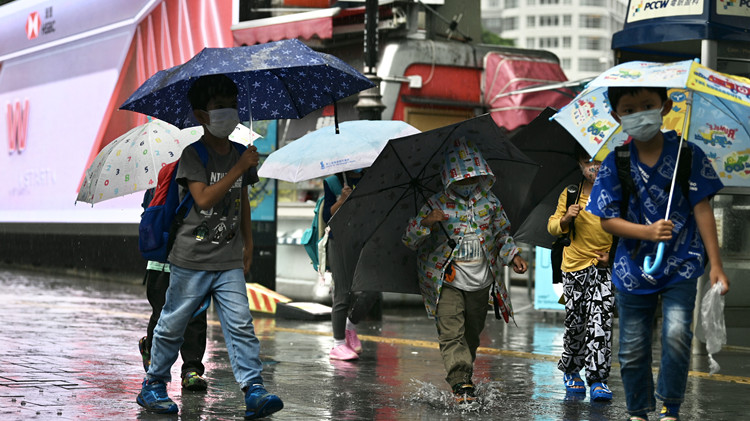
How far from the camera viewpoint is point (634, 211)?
215 inches

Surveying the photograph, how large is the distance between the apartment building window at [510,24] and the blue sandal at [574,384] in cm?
13346

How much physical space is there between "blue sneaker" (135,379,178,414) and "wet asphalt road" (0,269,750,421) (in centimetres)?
7

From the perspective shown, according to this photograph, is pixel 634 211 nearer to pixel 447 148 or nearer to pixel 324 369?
pixel 447 148

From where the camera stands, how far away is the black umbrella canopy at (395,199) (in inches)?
278

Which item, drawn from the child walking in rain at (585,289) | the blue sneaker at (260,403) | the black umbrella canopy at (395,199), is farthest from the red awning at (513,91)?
the blue sneaker at (260,403)

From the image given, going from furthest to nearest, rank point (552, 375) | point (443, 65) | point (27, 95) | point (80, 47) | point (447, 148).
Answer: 1. point (27, 95)
2. point (80, 47)
3. point (443, 65)
4. point (552, 375)
5. point (447, 148)

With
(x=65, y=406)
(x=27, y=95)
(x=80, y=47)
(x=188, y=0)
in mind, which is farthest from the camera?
(x=27, y=95)

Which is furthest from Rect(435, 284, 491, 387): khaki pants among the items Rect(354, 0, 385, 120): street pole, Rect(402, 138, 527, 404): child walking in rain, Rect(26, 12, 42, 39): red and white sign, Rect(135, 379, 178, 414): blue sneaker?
Rect(26, 12, 42, 39): red and white sign

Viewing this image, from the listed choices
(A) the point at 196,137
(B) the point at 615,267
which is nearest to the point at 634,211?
(B) the point at 615,267

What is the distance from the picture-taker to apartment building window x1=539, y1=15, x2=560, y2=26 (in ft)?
448

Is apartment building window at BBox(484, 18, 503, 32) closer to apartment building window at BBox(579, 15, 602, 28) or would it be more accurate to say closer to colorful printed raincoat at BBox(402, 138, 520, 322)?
apartment building window at BBox(579, 15, 602, 28)

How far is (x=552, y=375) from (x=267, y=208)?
24.3 feet

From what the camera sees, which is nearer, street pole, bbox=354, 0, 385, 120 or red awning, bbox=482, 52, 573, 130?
street pole, bbox=354, 0, 385, 120

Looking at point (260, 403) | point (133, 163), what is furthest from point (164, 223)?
point (133, 163)
